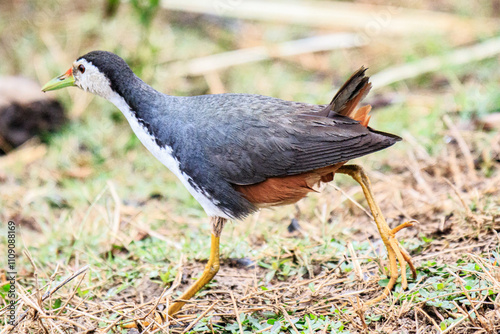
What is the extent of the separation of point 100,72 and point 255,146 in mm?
1088

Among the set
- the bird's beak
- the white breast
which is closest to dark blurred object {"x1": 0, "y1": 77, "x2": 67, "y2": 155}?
the bird's beak

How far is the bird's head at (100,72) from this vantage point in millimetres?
3264

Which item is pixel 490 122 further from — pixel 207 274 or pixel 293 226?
pixel 207 274

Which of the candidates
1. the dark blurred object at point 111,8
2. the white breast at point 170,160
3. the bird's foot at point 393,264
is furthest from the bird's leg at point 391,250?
the dark blurred object at point 111,8

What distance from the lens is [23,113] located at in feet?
19.2

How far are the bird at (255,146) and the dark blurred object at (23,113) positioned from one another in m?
3.08

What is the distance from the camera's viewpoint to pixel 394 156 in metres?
4.93

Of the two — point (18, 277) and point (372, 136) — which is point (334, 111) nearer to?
point (372, 136)

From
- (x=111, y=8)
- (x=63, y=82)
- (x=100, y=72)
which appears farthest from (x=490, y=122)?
(x=111, y=8)

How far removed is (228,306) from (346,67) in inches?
193

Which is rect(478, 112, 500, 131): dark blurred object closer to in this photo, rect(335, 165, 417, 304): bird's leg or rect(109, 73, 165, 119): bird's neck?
rect(335, 165, 417, 304): bird's leg

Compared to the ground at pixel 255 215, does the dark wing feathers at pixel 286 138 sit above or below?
above

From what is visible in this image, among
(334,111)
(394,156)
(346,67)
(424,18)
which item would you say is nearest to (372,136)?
(334,111)

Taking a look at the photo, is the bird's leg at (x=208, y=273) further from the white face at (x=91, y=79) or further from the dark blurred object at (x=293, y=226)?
the white face at (x=91, y=79)
